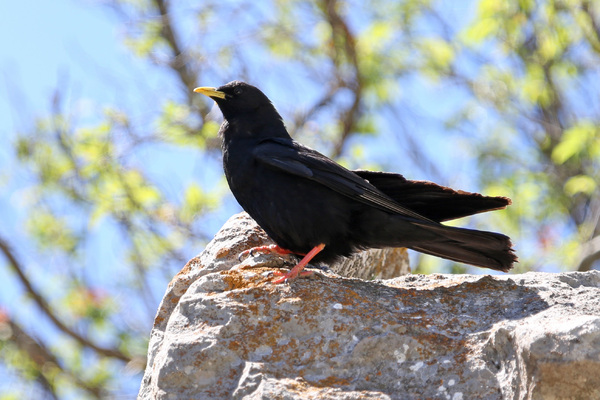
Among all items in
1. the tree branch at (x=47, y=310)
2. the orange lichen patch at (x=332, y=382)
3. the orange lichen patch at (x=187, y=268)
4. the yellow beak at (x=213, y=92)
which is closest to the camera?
the orange lichen patch at (x=332, y=382)

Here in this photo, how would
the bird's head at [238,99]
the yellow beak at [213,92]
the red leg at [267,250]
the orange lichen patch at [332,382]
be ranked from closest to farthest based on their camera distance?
1. the orange lichen patch at [332,382]
2. the red leg at [267,250]
3. the bird's head at [238,99]
4. the yellow beak at [213,92]

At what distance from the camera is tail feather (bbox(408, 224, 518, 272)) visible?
15.1 feet

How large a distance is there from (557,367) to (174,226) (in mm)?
7402

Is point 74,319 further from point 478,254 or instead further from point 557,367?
point 557,367

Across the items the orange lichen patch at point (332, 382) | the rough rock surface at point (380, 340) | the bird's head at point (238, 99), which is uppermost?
the bird's head at point (238, 99)

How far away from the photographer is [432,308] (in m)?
4.05

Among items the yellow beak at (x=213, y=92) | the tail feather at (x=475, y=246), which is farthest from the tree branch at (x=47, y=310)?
the tail feather at (x=475, y=246)

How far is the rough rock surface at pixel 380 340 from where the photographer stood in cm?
331

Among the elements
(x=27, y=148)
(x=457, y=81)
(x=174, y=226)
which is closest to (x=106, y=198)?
(x=174, y=226)

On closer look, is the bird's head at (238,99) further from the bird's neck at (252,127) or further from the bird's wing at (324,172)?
the bird's wing at (324,172)

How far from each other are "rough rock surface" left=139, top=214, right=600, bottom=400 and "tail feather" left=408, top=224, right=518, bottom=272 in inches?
11.9

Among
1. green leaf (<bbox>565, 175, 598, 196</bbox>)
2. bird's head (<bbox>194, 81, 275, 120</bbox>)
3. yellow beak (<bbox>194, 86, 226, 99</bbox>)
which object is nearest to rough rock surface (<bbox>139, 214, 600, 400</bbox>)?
bird's head (<bbox>194, 81, 275, 120</bbox>)

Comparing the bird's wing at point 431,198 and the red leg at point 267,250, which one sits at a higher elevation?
the bird's wing at point 431,198

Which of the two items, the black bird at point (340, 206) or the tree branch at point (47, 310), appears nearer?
the black bird at point (340, 206)
